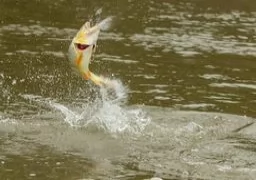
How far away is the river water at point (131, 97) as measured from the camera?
794 cm

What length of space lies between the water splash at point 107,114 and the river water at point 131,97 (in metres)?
0.01

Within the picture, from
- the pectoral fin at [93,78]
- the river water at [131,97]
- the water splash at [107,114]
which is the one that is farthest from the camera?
the water splash at [107,114]

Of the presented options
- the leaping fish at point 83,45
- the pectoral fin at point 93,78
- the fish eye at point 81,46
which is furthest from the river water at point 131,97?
the fish eye at point 81,46

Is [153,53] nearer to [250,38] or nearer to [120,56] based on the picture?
[120,56]

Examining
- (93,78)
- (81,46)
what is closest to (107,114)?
(93,78)

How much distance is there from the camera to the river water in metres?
7.94

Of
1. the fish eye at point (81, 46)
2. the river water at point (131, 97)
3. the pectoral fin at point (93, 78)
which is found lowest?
the river water at point (131, 97)

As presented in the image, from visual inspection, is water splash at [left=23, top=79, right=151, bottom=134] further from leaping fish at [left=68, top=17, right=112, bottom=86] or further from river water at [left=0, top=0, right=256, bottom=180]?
leaping fish at [left=68, top=17, right=112, bottom=86]

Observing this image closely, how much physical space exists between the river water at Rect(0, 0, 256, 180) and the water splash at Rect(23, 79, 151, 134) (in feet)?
0.05

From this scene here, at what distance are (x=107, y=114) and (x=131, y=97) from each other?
4.02 feet

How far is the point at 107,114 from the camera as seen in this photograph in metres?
9.48

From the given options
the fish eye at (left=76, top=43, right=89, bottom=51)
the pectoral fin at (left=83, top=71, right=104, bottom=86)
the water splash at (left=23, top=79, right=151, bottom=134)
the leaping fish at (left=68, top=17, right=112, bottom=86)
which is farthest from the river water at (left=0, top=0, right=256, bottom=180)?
the fish eye at (left=76, top=43, right=89, bottom=51)

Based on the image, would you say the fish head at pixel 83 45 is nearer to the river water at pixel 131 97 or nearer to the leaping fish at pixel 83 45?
the leaping fish at pixel 83 45

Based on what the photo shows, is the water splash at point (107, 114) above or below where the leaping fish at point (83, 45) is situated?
below
